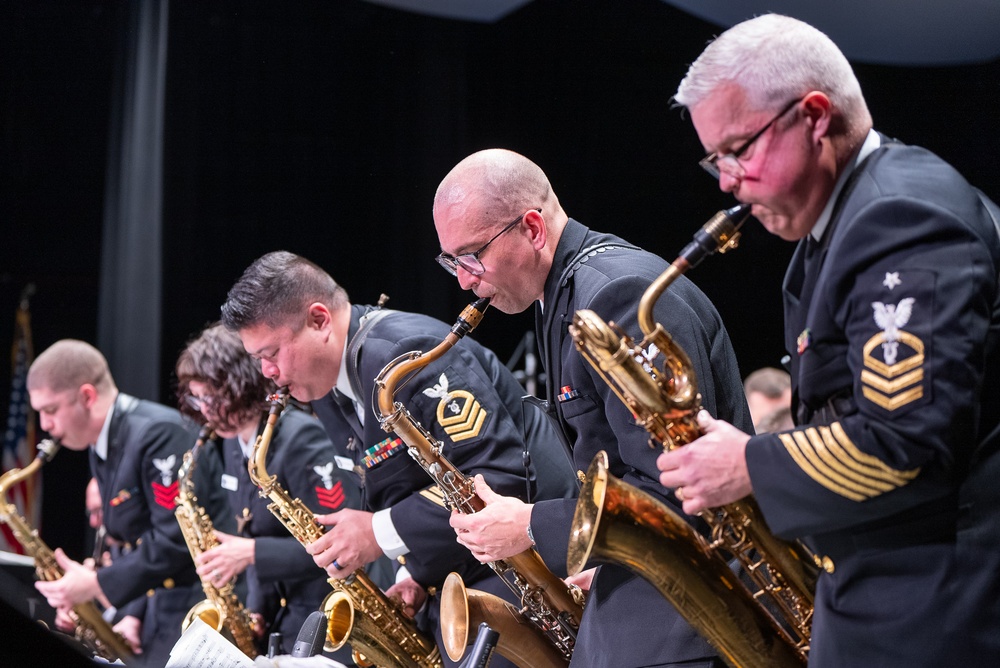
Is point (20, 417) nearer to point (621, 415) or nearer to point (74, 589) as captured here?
point (74, 589)

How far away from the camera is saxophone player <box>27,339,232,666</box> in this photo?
5363mm

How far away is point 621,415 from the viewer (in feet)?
8.25

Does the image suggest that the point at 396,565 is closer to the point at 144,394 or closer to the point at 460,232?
the point at 460,232

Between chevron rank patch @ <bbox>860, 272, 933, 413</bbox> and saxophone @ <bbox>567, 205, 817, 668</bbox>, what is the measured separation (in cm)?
52

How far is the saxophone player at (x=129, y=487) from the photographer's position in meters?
5.36

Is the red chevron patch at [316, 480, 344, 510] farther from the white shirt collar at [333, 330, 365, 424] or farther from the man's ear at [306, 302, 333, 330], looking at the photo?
the man's ear at [306, 302, 333, 330]

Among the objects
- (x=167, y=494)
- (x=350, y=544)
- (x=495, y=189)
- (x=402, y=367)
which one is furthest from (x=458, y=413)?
(x=167, y=494)

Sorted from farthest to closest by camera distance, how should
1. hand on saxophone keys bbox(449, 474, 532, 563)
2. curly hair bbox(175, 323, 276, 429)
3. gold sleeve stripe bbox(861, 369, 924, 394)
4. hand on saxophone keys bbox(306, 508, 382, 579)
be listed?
curly hair bbox(175, 323, 276, 429) → hand on saxophone keys bbox(306, 508, 382, 579) → hand on saxophone keys bbox(449, 474, 532, 563) → gold sleeve stripe bbox(861, 369, 924, 394)

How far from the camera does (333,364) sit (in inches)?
159

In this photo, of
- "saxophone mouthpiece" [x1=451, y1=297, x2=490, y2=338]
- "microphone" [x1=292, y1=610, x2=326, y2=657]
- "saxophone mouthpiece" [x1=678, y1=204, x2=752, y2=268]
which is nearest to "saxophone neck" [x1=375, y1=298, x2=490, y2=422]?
"saxophone mouthpiece" [x1=451, y1=297, x2=490, y2=338]

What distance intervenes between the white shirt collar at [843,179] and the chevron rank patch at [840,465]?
1.50ft

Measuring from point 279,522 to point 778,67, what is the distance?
11.2 feet

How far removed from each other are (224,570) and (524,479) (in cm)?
188

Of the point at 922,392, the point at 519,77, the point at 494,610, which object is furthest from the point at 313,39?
the point at 922,392
